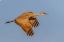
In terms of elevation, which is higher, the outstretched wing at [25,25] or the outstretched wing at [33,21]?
the outstretched wing at [33,21]

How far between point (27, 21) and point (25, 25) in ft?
0.24

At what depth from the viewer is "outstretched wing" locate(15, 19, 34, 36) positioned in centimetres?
420

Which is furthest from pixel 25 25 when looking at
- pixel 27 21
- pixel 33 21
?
pixel 33 21

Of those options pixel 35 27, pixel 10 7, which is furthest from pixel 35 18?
pixel 10 7

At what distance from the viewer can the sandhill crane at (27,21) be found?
4.21 m

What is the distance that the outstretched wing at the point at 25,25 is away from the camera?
420 cm

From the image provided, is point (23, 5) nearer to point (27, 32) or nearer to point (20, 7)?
point (20, 7)

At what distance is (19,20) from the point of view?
427 centimetres

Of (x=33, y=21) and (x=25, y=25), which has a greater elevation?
(x=33, y=21)

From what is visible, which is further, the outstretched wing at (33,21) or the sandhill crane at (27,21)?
the outstretched wing at (33,21)

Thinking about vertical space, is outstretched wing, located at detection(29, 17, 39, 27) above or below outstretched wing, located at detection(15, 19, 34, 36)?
above

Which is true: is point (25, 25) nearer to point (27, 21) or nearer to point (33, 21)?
point (27, 21)

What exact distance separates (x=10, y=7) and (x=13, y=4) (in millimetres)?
63

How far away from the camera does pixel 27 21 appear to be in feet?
14.0
